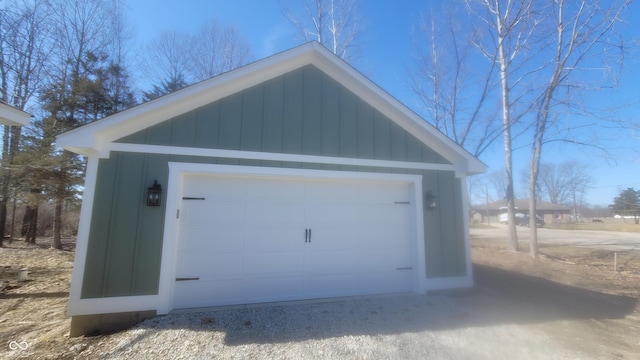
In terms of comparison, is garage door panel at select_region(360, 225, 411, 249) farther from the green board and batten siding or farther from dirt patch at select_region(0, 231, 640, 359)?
dirt patch at select_region(0, 231, 640, 359)

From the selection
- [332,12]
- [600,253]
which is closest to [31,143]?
[332,12]

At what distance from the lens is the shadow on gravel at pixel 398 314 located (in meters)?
3.75

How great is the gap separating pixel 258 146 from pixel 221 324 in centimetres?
267

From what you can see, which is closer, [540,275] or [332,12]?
[540,275]

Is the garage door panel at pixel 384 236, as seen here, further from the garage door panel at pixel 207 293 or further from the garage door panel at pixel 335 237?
the garage door panel at pixel 207 293

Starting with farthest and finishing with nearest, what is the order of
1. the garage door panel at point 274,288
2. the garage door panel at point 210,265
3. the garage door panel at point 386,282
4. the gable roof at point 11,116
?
the garage door panel at point 386,282 → the garage door panel at point 274,288 → the garage door panel at point 210,265 → the gable roof at point 11,116

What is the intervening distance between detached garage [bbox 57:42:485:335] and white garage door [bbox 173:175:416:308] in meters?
0.02

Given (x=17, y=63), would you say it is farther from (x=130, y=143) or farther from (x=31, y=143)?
(x=130, y=143)

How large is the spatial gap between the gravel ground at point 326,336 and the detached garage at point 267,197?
21.8 inches

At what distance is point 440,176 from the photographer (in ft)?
18.8

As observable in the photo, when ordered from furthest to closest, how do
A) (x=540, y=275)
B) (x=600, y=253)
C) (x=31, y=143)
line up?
1. (x=600, y=253)
2. (x=31, y=143)
3. (x=540, y=275)

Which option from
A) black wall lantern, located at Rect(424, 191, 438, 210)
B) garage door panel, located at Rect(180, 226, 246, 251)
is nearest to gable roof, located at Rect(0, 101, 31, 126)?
garage door panel, located at Rect(180, 226, 246, 251)

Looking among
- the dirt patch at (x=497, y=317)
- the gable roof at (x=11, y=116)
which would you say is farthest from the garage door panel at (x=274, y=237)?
the gable roof at (x=11, y=116)

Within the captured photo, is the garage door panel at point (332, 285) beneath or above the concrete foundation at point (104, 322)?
above
